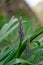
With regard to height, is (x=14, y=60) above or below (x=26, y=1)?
below

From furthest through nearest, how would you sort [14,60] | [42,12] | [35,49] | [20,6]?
1. [20,6]
2. [42,12]
3. [35,49]
4. [14,60]

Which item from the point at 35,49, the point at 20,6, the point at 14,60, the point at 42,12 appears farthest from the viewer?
the point at 20,6

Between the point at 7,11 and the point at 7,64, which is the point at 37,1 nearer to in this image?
the point at 7,11

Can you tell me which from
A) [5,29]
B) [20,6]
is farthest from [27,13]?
[5,29]

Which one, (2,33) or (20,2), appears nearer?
(2,33)

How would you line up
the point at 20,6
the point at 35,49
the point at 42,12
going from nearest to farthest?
the point at 35,49 → the point at 42,12 → the point at 20,6

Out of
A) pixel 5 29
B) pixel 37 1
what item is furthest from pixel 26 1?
pixel 5 29

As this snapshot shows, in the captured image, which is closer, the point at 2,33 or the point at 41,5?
the point at 2,33

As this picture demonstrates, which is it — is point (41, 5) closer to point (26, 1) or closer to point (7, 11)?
point (26, 1)

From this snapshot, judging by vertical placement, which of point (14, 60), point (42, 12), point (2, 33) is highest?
point (42, 12)
